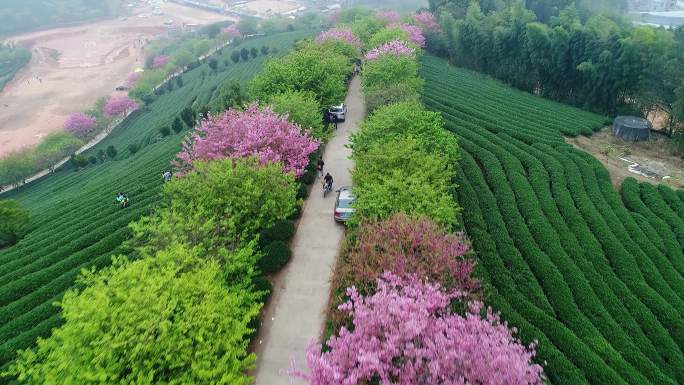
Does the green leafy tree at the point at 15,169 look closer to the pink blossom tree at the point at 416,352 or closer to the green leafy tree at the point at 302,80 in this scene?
the green leafy tree at the point at 302,80

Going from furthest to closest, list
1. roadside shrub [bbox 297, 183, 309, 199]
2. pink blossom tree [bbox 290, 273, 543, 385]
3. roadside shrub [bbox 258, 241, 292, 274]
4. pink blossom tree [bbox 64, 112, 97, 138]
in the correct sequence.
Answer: pink blossom tree [bbox 64, 112, 97, 138], roadside shrub [bbox 297, 183, 309, 199], roadside shrub [bbox 258, 241, 292, 274], pink blossom tree [bbox 290, 273, 543, 385]

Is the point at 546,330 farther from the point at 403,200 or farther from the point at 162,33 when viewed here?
the point at 162,33

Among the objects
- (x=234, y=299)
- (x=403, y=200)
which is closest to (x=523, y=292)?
(x=403, y=200)

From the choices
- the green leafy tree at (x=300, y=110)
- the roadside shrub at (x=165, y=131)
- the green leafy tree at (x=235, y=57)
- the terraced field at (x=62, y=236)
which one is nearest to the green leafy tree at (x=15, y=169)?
the terraced field at (x=62, y=236)

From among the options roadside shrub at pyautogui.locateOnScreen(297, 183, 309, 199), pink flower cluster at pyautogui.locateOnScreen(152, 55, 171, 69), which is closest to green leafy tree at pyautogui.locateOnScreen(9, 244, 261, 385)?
roadside shrub at pyautogui.locateOnScreen(297, 183, 309, 199)

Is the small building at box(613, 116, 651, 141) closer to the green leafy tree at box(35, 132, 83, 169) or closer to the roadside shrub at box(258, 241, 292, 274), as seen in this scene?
the roadside shrub at box(258, 241, 292, 274)

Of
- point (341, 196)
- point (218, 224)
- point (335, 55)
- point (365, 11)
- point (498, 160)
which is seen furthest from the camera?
point (365, 11)
